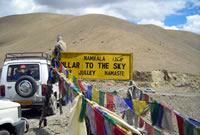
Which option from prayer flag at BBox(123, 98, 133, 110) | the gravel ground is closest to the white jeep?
the gravel ground

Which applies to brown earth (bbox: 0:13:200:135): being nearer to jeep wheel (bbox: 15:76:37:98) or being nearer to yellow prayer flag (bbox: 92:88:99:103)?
jeep wheel (bbox: 15:76:37:98)

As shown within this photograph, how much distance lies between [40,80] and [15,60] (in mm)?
1289

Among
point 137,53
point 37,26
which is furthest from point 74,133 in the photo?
point 37,26

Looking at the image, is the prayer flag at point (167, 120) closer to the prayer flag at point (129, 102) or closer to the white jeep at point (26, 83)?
the prayer flag at point (129, 102)

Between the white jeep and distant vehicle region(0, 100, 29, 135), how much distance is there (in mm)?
2114

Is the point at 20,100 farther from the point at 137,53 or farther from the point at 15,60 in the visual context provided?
the point at 137,53

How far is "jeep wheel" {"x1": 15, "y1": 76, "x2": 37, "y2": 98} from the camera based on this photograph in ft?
22.0

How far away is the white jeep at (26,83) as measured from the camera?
22.1 feet

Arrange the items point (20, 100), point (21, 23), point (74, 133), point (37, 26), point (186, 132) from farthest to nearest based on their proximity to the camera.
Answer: point (21, 23), point (37, 26), point (20, 100), point (74, 133), point (186, 132)

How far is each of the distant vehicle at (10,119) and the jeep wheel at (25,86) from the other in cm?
204

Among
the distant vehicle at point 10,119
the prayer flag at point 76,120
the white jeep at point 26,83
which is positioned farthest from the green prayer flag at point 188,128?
the white jeep at point 26,83

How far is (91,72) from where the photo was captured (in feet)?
36.3

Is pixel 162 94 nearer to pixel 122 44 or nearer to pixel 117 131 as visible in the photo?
pixel 117 131

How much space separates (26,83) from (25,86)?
0.35 ft
